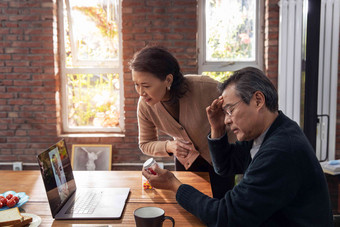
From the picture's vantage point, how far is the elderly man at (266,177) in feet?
3.04

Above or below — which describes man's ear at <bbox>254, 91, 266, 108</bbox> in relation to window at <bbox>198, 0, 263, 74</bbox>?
below

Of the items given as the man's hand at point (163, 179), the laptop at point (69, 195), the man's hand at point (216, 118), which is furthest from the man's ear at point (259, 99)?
the laptop at point (69, 195)

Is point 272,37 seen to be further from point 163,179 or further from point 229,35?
point 163,179

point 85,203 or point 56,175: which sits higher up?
point 56,175

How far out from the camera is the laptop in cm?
117

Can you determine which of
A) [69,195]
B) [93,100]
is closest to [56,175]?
[69,195]

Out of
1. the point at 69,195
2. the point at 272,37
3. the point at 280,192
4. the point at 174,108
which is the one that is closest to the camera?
the point at 280,192

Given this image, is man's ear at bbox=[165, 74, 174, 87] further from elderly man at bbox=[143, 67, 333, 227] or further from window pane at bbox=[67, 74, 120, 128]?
window pane at bbox=[67, 74, 120, 128]

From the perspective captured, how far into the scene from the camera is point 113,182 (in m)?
1.60

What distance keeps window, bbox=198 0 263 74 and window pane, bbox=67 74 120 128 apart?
101 cm

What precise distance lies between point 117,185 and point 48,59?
7.15 ft

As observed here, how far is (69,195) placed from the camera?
1.37m

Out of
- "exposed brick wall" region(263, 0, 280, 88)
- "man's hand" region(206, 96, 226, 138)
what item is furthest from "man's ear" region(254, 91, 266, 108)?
"exposed brick wall" region(263, 0, 280, 88)

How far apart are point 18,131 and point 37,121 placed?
24 centimetres
